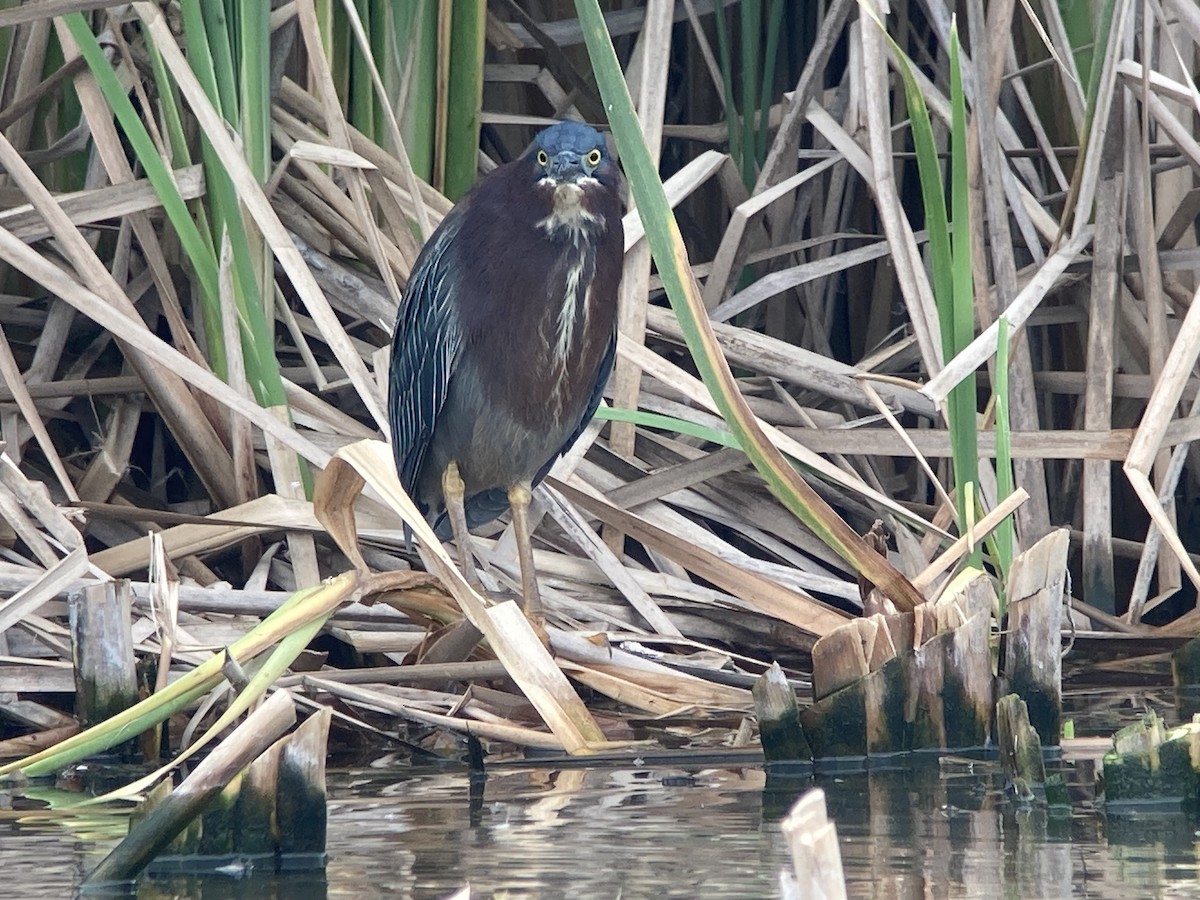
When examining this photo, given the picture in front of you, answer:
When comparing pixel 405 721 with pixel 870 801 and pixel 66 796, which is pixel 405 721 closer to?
pixel 66 796

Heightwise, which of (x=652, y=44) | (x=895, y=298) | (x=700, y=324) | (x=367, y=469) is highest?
(x=652, y=44)

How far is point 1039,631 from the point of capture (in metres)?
3.40

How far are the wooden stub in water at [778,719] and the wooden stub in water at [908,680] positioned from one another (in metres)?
0.06

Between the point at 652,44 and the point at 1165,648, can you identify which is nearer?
the point at 1165,648

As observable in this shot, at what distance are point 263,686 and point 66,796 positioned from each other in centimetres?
50

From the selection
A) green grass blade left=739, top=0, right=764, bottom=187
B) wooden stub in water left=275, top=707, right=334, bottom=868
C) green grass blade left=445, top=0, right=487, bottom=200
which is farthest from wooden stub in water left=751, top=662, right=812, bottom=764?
green grass blade left=739, top=0, right=764, bottom=187

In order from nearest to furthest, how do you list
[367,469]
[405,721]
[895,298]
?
[367,469] → [405,721] → [895,298]

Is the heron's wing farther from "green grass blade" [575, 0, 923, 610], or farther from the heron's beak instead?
"green grass blade" [575, 0, 923, 610]

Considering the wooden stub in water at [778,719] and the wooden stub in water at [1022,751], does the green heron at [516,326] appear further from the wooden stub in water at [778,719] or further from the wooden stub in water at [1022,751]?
the wooden stub in water at [1022,751]

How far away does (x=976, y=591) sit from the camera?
345 centimetres

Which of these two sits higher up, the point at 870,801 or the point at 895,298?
the point at 895,298

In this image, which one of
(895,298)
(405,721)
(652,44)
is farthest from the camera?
(895,298)

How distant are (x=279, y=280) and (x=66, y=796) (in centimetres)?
226

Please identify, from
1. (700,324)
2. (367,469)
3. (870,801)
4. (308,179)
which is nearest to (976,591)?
(870,801)
